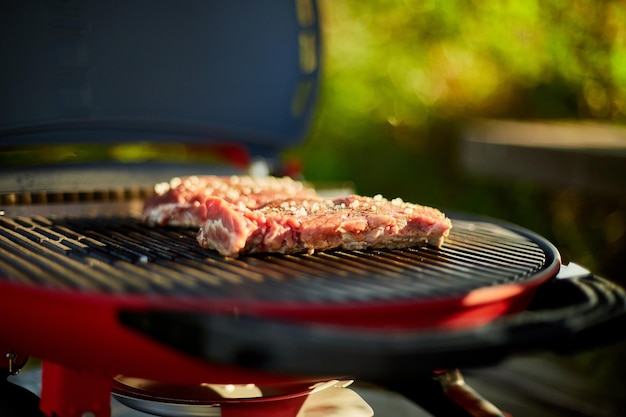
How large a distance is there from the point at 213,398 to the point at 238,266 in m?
0.43

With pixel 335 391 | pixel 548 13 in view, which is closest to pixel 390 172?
pixel 548 13

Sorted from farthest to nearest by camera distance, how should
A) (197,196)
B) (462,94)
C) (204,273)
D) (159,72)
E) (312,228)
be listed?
(462,94) < (159,72) < (197,196) < (312,228) < (204,273)

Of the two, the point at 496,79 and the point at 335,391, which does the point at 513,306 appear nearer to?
the point at 335,391

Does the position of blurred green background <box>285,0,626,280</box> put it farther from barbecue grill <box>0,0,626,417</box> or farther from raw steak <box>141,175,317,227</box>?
raw steak <box>141,175,317,227</box>

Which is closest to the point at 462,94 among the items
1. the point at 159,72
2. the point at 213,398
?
the point at 159,72

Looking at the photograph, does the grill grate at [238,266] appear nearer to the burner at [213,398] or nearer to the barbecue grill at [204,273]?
the barbecue grill at [204,273]

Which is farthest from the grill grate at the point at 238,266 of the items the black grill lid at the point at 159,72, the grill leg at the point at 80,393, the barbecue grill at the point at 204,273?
the black grill lid at the point at 159,72

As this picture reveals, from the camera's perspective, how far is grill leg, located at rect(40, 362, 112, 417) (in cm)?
184

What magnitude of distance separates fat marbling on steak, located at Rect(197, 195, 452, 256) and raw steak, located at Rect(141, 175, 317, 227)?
7.6 inches

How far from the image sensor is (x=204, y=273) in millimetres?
1753

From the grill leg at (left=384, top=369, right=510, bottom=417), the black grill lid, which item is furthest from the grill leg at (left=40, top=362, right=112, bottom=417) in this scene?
the black grill lid

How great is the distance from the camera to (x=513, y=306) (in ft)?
5.66

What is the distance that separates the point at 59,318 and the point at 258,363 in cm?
44

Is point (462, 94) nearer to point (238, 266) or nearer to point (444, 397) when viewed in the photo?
point (444, 397)
